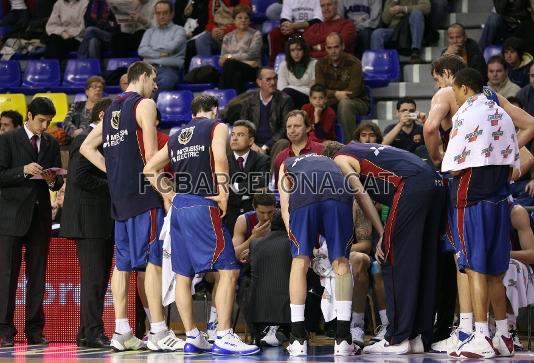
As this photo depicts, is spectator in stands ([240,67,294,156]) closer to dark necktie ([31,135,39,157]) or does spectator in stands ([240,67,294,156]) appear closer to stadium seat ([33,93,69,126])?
stadium seat ([33,93,69,126])

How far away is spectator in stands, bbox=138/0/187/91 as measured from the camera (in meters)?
15.4

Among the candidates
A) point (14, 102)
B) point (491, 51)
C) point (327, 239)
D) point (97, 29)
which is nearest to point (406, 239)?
point (327, 239)

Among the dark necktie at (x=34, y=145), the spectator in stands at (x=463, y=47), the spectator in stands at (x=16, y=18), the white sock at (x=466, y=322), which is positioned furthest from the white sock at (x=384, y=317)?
the spectator in stands at (x=16, y=18)

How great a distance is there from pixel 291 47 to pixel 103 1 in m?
4.24

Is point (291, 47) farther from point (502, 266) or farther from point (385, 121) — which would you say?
point (502, 266)

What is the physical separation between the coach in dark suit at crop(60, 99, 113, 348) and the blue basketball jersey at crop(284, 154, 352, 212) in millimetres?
1784

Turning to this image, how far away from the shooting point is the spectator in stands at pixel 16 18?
1706cm

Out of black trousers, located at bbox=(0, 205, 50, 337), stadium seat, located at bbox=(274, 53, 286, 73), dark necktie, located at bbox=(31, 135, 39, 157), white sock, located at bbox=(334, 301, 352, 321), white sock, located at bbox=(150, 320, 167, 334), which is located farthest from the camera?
stadium seat, located at bbox=(274, 53, 286, 73)

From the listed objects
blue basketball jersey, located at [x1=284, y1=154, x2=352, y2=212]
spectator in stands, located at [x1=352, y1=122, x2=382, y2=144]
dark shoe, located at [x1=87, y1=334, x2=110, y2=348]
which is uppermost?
spectator in stands, located at [x1=352, y1=122, x2=382, y2=144]

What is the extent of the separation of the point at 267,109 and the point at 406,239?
503cm

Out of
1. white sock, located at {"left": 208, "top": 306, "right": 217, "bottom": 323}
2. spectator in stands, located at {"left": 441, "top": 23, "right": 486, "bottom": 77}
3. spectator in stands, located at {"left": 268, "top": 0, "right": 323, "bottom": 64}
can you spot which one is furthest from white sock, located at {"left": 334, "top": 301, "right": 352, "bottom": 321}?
spectator in stands, located at {"left": 268, "top": 0, "right": 323, "bottom": 64}

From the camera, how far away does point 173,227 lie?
869cm

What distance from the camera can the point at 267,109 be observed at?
521 inches

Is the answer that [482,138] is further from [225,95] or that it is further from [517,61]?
[225,95]
